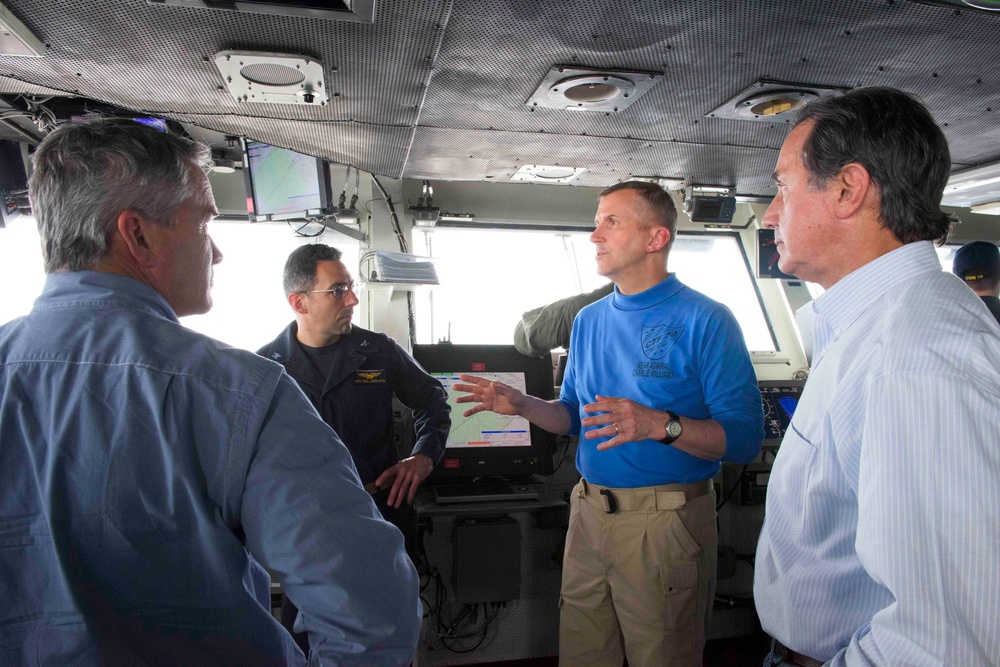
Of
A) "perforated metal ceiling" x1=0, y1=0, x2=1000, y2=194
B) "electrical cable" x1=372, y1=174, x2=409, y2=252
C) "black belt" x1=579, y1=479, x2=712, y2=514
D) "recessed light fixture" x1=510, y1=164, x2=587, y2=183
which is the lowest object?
"black belt" x1=579, y1=479, x2=712, y2=514

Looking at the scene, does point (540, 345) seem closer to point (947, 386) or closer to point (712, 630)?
point (712, 630)

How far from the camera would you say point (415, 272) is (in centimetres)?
363

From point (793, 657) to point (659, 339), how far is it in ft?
3.52

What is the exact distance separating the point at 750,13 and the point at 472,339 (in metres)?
2.82

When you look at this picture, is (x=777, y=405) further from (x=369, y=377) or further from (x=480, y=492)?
(x=369, y=377)

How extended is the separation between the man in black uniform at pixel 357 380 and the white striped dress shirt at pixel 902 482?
1.78 meters

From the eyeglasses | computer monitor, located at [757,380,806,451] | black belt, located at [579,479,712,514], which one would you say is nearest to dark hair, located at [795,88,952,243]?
black belt, located at [579,479,712,514]

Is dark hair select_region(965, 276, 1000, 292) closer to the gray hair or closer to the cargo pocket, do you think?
the cargo pocket

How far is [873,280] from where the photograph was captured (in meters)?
1.04

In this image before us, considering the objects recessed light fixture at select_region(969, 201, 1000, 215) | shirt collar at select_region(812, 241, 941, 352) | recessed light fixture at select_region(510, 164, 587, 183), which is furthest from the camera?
recessed light fixture at select_region(969, 201, 1000, 215)

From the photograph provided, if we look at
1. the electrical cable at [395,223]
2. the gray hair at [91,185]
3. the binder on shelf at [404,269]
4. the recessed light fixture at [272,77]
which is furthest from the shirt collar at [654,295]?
the electrical cable at [395,223]

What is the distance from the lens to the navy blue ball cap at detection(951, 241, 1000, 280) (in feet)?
11.2

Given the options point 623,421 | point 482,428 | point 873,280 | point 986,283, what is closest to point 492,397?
point 623,421

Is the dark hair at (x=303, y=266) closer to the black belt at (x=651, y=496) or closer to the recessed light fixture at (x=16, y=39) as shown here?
the recessed light fixture at (x=16, y=39)
